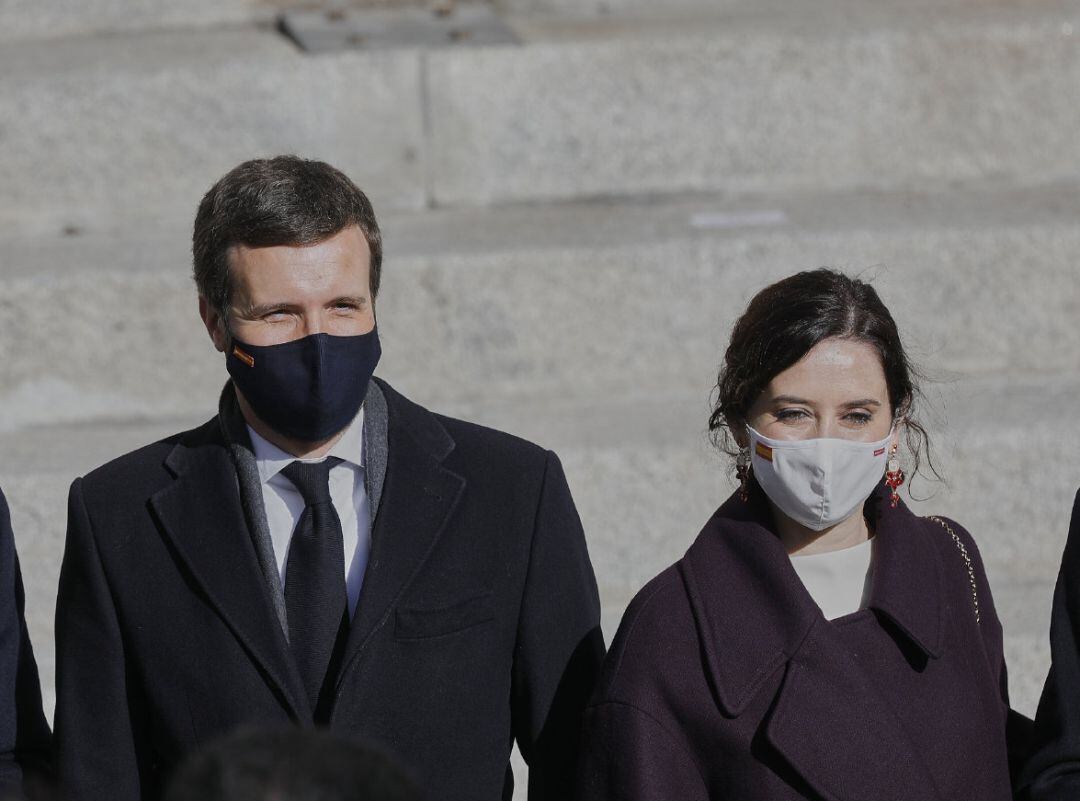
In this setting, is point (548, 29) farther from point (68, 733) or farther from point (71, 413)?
point (68, 733)

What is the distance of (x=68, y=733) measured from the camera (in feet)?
7.97

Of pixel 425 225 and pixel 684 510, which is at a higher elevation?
pixel 425 225

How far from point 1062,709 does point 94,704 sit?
164 cm

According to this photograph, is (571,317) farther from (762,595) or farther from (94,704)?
(94,704)

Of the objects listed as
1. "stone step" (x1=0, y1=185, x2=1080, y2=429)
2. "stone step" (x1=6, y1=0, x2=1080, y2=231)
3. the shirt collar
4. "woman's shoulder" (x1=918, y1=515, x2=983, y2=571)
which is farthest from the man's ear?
"stone step" (x1=6, y1=0, x2=1080, y2=231)

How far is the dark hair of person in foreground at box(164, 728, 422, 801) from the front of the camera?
1.03 meters

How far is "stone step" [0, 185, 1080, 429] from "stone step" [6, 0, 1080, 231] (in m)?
0.50

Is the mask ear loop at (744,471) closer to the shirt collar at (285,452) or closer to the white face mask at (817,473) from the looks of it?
the white face mask at (817,473)

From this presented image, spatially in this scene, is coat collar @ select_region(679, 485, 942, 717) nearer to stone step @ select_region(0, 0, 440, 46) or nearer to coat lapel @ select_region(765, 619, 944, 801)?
coat lapel @ select_region(765, 619, 944, 801)

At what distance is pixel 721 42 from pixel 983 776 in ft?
10.5

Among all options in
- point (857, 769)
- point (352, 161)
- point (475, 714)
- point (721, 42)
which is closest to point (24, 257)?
point (352, 161)

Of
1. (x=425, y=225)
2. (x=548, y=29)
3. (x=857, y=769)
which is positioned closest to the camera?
(x=857, y=769)

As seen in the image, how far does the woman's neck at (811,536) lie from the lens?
2500 millimetres

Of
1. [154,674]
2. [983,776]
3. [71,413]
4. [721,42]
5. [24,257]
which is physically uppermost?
[721,42]
